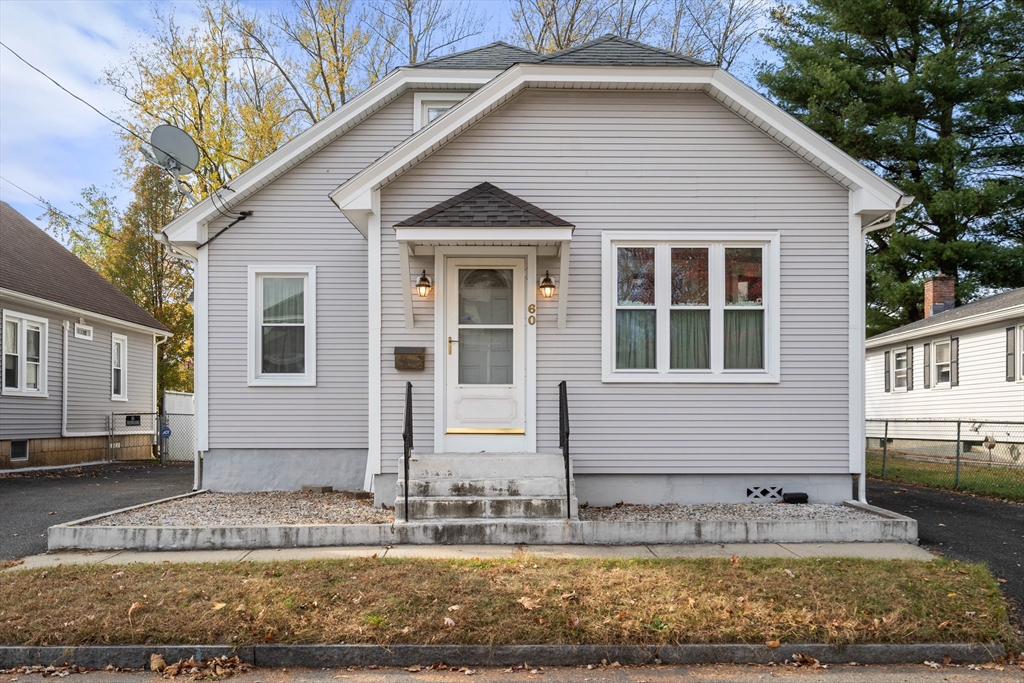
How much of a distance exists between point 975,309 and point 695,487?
1446 centimetres

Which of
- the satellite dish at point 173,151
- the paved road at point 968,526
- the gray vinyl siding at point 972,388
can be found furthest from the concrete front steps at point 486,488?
the gray vinyl siding at point 972,388

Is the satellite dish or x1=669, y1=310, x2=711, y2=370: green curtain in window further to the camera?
the satellite dish

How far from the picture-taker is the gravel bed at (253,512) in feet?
26.2

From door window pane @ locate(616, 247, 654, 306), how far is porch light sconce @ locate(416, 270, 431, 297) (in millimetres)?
2385

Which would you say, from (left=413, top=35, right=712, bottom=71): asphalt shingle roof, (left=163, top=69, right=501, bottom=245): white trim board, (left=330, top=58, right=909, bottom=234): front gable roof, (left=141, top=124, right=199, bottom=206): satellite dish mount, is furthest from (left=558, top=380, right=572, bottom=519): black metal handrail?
(left=141, top=124, right=199, bottom=206): satellite dish mount

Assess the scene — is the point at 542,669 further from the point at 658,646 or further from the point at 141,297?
the point at 141,297

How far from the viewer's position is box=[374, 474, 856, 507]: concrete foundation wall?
8.98 meters

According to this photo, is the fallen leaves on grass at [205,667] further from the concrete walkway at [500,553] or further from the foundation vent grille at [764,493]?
the foundation vent grille at [764,493]

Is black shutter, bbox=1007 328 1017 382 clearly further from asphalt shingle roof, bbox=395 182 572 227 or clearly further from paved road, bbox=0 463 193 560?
paved road, bbox=0 463 193 560

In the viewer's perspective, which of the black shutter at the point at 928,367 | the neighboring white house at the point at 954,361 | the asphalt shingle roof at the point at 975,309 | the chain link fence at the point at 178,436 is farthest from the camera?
the black shutter at the point at 928,367

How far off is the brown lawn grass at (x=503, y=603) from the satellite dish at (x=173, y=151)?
6.35 meters

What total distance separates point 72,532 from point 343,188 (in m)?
4.65

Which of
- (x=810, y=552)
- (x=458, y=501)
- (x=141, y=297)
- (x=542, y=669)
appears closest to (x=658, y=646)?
(x=542, y=669)

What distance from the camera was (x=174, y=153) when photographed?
1056cm
